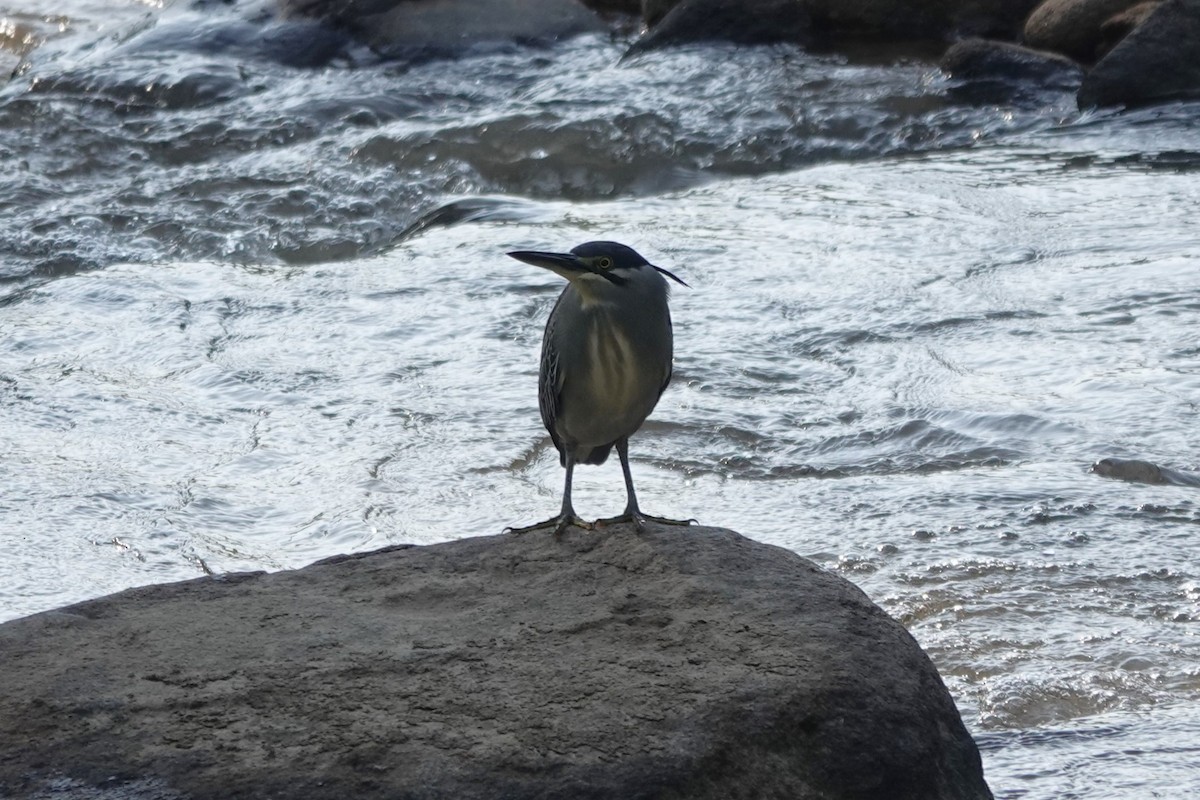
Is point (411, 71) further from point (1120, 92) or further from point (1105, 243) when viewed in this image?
point (1105, 243)

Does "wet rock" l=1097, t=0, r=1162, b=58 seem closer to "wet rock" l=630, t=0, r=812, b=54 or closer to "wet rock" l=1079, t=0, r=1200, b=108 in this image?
"wet rock" l=1079, t=0, r=1200, b=108

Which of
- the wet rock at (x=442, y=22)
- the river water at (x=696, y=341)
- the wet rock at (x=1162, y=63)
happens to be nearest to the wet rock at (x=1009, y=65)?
the river water at (x=696, y=341)

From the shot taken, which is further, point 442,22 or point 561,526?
point 442,22

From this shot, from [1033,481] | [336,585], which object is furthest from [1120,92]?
[336,585]

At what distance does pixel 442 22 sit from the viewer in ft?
43.1

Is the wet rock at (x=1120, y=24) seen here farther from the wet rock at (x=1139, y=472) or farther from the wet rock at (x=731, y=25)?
the wet rock at (x=1139, y=472)

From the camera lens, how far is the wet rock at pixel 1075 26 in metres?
11.4

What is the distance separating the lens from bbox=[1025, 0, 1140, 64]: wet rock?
11383 millimetres

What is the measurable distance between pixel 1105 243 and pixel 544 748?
569 cm

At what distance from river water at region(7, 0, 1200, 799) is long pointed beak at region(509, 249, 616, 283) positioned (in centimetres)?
143

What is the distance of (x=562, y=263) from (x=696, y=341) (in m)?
3.35

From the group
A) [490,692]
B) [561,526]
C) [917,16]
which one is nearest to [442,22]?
[917,16]

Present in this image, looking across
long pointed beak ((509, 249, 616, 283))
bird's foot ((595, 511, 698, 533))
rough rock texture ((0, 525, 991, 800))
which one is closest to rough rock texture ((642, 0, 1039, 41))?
bird's foot ((595, 511, 698, 533))

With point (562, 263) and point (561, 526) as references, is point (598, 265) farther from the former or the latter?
point (561, 526)
